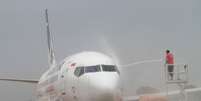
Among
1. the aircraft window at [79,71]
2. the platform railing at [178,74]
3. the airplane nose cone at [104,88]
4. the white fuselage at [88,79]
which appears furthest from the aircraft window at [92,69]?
the platform railing at [178,74]

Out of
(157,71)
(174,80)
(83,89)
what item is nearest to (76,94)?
(83,89)

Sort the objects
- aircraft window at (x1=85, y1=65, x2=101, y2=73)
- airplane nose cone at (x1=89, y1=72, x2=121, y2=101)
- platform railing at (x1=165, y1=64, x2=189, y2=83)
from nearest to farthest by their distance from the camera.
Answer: airplane nose cone at (x1=89, y1=72, x2=121, y2=101) < aircraft window at (x1=85, y1=65, x2=101, y2=73) < platform railing at (x1=165, y1=64, x2=189, y2=83)

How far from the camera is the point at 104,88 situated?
2505 cm

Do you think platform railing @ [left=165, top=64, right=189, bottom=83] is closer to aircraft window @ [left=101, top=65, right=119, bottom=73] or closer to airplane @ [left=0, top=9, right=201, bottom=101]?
airplane @ [left=0, top=9, right=201, bottom=101]

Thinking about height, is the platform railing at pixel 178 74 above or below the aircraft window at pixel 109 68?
below

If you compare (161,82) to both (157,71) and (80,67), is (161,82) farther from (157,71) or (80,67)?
(80,67)

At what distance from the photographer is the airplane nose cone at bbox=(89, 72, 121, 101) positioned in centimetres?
2502

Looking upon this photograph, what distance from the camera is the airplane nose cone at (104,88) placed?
985 inches

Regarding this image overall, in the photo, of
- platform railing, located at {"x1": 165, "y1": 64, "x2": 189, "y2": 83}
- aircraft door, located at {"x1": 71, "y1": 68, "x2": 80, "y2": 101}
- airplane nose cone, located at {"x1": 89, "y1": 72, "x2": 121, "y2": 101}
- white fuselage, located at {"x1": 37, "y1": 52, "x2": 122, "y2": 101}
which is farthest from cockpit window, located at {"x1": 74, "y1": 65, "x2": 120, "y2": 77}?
platform railing, located at {"x1": 165, "y1": 64, "x2": 189, "y2": 83}

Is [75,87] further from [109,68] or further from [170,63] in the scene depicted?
[170,63]

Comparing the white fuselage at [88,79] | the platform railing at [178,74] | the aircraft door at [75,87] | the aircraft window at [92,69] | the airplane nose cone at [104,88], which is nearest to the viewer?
the airplane nose cone at [104,88]

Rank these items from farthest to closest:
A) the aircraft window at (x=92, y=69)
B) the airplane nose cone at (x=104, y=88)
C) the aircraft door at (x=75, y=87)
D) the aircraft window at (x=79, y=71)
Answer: the aircraft window at (x=79, y=71) → the aircraft window at (x=92, y=69) → the aircraft door at (x=75, y=87) → the airplane nose cone at (x=104, y=88)

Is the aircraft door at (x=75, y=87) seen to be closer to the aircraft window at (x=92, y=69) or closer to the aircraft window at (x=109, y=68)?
the aircraft window at (x=92, y=69)

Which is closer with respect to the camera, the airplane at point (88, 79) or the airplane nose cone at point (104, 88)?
the airplane nose cone at point (104, 88)
